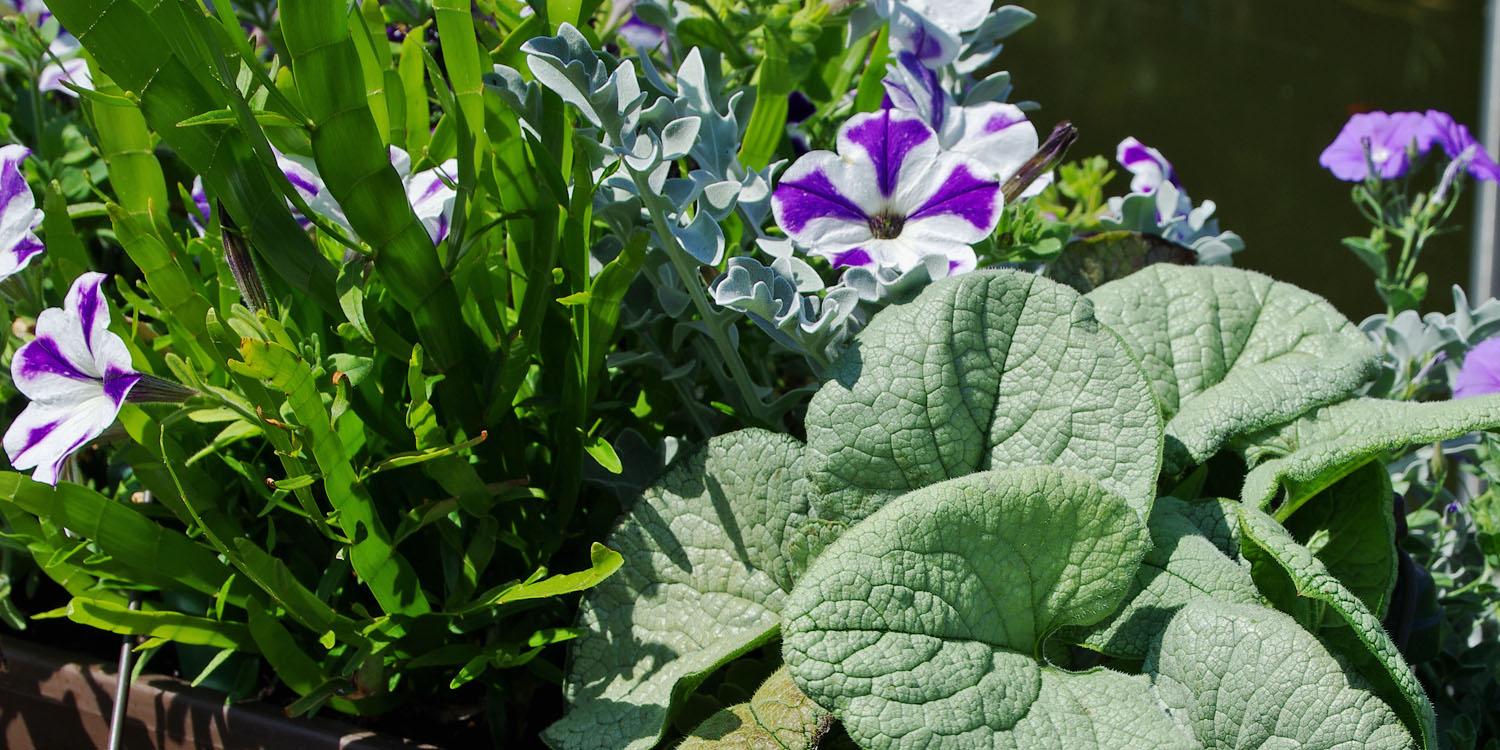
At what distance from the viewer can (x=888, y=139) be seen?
702 mm

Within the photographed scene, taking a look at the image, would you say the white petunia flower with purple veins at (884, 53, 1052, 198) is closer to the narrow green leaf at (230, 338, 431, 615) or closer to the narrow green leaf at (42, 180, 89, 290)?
the narrow green leaf at (230, 338, 431, 615)

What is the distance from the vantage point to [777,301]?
60 centimetres

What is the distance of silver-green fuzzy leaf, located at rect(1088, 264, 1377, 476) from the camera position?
66 centimetres

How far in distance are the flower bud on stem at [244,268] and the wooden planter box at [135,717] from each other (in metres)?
0.23

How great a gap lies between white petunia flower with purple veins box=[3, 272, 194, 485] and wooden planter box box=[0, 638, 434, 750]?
179 millimetres

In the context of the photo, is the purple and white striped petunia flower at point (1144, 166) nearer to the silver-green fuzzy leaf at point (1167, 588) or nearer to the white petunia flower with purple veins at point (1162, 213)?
the white petunia flower with purple veins at point (1162, 213)

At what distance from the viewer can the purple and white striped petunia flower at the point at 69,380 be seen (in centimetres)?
56

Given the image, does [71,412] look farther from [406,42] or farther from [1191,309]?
[1191,309]

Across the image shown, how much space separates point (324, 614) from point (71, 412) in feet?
0.54

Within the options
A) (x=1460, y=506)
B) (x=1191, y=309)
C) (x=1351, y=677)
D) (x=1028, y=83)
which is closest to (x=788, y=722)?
(x=1351, y=677)

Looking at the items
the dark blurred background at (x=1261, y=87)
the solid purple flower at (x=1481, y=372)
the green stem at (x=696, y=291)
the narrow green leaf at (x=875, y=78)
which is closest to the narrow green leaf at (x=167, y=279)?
the green stem at (x=696, y=291)

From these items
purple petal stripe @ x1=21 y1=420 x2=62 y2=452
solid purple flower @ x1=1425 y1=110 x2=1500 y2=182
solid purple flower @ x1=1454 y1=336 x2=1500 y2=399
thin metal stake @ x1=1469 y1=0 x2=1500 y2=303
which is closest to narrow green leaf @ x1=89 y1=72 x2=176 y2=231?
purple petal stripe @ x1=21 y1=420 x2=62 y2=452

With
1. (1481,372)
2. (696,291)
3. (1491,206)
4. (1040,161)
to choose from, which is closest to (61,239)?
(696,291)

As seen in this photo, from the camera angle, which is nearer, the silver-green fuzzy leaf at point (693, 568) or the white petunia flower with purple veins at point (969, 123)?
the silver-green fuzzy leaf at point (693, 568)
